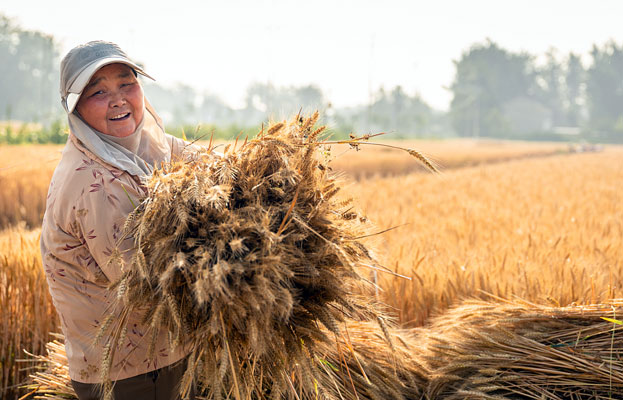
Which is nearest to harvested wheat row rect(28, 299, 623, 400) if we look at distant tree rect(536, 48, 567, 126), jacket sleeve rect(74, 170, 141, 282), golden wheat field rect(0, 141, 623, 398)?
golden wheat field rect(0, 141, 623, 398)

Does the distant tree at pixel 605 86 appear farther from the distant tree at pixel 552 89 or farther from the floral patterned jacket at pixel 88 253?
the floral patterned jacket at pixel 88 253

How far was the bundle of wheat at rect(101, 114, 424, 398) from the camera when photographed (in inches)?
46.0

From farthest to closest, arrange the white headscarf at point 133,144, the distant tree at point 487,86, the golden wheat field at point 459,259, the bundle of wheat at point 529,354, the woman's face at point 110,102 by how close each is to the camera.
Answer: the distant tree at point 487,86, the golden wheat field at point 459,259, the bundle of wheat at point 529,354, the woman's face at point 110,102, the white headscarf at point 133,144

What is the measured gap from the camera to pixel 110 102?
1.65 meters

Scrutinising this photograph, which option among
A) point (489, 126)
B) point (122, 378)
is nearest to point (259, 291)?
point (122, 378)

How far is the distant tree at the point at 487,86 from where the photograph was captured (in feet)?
251

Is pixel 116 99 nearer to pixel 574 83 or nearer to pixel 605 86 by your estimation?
pixel 605 86

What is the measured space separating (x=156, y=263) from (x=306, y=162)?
0.49m

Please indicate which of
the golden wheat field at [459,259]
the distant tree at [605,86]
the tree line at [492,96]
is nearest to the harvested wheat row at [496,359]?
the golden wheat field at [459,259]

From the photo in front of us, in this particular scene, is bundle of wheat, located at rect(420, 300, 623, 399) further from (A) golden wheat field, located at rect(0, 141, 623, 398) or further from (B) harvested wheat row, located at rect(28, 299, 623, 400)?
(A) golden wheat field, located at rect(0, 141, 623, 398)

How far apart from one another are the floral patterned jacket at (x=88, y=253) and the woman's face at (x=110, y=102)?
0.38 ft

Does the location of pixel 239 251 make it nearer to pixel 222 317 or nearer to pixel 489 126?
pixel 222 317

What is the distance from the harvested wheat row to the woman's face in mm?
989

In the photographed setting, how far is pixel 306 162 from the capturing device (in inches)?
55.4
